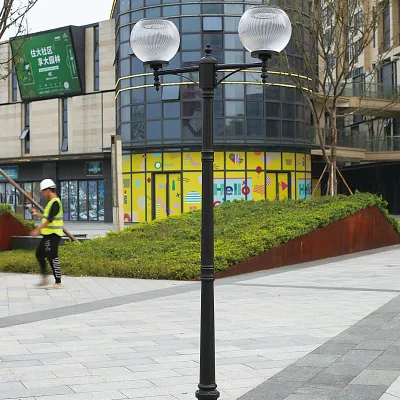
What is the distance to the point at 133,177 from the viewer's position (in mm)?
38844

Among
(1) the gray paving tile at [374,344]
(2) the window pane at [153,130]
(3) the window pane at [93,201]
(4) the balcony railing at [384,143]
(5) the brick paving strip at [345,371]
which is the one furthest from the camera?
(3) the window pane at [93,201]

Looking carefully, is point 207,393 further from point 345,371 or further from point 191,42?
point 191,42

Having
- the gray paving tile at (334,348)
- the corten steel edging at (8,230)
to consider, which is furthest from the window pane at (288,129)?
the gray paving tile at (334,348)

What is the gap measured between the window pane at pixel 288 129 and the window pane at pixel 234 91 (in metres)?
2.89

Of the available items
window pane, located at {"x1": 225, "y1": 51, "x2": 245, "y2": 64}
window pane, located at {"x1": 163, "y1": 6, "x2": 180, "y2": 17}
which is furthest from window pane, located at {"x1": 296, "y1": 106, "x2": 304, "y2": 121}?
window pane, located at {"x1": 163, "y1": 6, "x2": 180, "y2": 17}

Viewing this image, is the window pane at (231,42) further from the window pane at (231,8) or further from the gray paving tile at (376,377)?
the gray paving tile at (376,377)

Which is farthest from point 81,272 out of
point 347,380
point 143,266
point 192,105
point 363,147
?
point 363,147

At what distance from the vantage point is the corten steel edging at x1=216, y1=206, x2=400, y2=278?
15.5 meters

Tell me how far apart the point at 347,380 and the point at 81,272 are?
9.40 metres

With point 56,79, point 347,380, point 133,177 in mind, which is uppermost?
point 56,79

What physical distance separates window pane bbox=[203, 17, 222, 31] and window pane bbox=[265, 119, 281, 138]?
5.35 meters

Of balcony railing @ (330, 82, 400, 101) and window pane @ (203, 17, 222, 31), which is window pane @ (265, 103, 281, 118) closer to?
window pane @ (203, 17, 222, 31)

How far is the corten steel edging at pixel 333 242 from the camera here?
15.5 m

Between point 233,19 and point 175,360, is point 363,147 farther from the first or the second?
point 175,360
